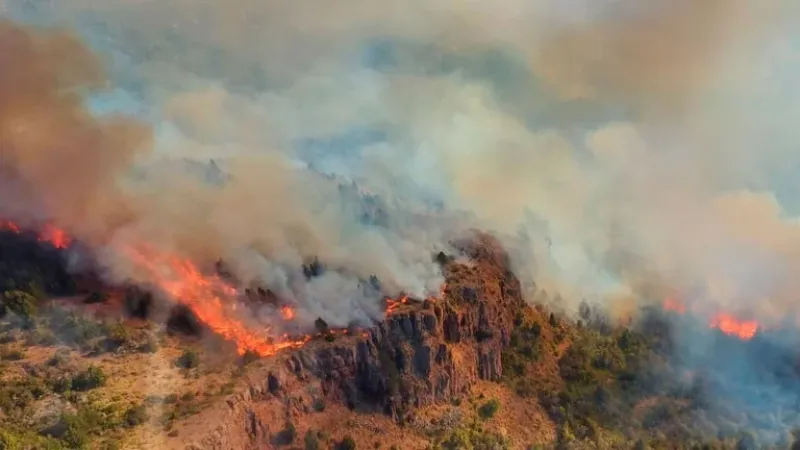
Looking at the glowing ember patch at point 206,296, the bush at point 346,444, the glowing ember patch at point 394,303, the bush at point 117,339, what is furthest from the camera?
the glowing ember patch at point 394,303

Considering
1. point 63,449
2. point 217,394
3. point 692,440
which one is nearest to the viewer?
point 63,449

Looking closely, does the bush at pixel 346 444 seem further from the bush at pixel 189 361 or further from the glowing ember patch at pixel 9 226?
the glowing ember patch at pixel 9 226

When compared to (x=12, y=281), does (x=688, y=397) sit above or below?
below

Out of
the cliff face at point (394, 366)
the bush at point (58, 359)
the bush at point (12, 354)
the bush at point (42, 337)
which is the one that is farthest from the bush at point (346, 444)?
the bush at point (12, 354)

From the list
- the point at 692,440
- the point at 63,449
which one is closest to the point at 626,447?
the point at 692,440

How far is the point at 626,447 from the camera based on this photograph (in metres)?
80.4

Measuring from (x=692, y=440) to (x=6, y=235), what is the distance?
79.6 m

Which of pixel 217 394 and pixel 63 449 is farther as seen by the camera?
pixel 217 394

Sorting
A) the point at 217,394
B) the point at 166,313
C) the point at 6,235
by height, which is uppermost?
the point at 6,235

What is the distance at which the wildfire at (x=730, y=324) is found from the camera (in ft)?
389

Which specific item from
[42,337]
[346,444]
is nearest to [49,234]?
[42,337]

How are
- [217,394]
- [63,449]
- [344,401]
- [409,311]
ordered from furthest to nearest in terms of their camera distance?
[409,311]
[344,401]
[217,394]
[63,449]

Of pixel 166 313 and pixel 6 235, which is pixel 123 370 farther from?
pixel 6 235

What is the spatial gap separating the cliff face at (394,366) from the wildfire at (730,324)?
4916cm
